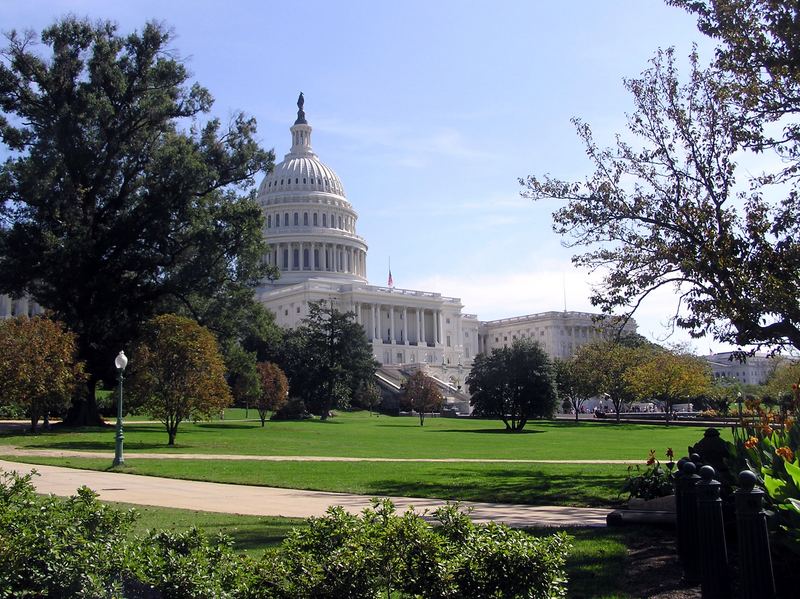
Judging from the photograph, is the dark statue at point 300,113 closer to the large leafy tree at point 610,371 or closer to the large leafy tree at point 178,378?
the large leafy tree at point 610,371

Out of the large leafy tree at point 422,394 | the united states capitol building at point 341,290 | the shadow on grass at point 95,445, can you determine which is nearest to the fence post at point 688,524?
the shadow on grass at point 95,445

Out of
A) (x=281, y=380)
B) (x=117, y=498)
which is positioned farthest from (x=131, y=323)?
(x=117, y=498)

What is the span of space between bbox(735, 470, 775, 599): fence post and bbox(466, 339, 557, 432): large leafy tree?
188 ft

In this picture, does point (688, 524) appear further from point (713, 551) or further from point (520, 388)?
point (520, 388)

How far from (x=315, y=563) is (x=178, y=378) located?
3166 centimetres

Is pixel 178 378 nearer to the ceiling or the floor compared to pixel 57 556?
nearer to the ceiling

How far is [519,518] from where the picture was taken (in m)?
13.4

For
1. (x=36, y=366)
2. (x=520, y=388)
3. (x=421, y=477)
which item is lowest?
(x=421, y=477)

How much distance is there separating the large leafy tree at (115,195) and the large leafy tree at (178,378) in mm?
9075

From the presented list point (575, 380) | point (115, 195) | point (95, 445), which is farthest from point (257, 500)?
point (575, 380)

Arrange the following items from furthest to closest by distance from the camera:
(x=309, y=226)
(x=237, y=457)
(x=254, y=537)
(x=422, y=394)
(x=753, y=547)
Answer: (x=309, y=226) → (x=422, y=394) → (x=237, y=457) → (x=254, y=537) → (x=753, y=547)

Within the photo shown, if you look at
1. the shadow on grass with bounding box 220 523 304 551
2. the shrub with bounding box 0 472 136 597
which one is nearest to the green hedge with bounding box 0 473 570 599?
the shrub with bounding box 0 472 136 597

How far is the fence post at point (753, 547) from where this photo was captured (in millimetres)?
5988

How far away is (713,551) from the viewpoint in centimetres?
711
